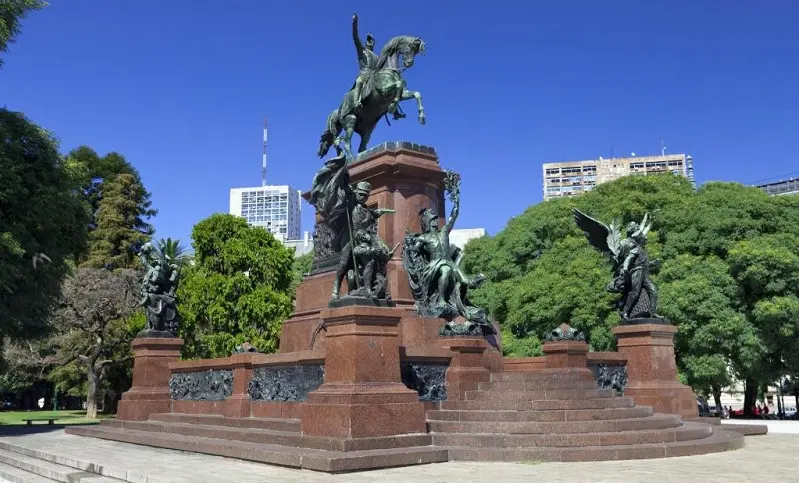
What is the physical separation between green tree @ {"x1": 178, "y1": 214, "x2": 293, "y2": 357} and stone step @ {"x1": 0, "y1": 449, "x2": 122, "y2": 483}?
71.1ft

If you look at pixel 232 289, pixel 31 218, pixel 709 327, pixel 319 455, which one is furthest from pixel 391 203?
pixel 232 289

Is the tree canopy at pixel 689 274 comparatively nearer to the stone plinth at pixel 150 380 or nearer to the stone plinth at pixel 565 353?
the stone plinth at pixel 565 353

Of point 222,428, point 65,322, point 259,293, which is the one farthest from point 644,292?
point 65,322

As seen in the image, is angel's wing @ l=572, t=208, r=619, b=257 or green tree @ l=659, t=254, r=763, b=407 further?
green tree @ l=659, t=254, r=763, b=407

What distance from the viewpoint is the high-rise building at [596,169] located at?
147 m

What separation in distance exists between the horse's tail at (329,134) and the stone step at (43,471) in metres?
8.82

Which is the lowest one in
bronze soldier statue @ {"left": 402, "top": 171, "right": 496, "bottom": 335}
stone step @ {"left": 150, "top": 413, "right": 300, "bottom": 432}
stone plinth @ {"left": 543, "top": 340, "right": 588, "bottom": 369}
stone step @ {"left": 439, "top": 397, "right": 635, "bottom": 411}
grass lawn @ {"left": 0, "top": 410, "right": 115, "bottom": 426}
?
grass lawn @ {"left": 0, "top": 410, "right": 115, "bottom": 426}

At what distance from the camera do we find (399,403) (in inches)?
410

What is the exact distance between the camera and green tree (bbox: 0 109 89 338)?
67.3ft

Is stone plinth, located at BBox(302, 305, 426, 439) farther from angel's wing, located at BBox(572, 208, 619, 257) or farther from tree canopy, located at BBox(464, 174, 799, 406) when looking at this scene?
tree canopy, located at BBox(464, 174, 799, 406)

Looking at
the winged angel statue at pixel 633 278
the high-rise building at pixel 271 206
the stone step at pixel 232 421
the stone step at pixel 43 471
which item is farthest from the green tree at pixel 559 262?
the high-rise building at pixel 271 206

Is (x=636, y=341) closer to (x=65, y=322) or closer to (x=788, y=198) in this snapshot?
(x=788, y=198)

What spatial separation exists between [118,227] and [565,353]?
1385 inches

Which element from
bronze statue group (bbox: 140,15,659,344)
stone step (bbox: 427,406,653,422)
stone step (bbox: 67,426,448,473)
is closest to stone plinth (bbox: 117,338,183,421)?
bronze statue group (bbox: 140,15,659,344)
